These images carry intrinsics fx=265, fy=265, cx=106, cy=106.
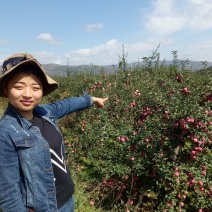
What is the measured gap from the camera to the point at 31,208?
1.55 metres

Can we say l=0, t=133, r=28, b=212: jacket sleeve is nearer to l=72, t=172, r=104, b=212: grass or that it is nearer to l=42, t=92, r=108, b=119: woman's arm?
l=42, t=92, r=108, b=119: woman's arm

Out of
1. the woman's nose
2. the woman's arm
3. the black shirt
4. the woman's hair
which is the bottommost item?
the black shirt

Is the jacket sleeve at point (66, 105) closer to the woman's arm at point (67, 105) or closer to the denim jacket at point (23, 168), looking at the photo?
the woman's arm at point (67, 105)

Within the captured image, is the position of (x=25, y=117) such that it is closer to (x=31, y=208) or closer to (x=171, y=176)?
(x=31, y=208)

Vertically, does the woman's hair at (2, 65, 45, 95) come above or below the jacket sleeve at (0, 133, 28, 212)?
above

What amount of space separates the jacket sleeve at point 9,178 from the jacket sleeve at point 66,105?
65 centimetres

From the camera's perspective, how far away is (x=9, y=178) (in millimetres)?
1443

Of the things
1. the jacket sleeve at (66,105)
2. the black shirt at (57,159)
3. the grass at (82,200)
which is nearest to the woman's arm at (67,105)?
the jacket sleeve at (66,105)

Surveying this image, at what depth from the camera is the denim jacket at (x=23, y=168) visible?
1.44m

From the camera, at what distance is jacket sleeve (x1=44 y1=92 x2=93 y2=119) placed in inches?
84.1

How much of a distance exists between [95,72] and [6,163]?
7709 millimetres

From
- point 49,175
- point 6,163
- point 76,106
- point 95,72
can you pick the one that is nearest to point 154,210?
point 76,106

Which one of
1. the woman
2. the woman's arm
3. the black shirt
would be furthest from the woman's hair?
the woman's arm

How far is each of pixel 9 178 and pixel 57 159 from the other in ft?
1.17
